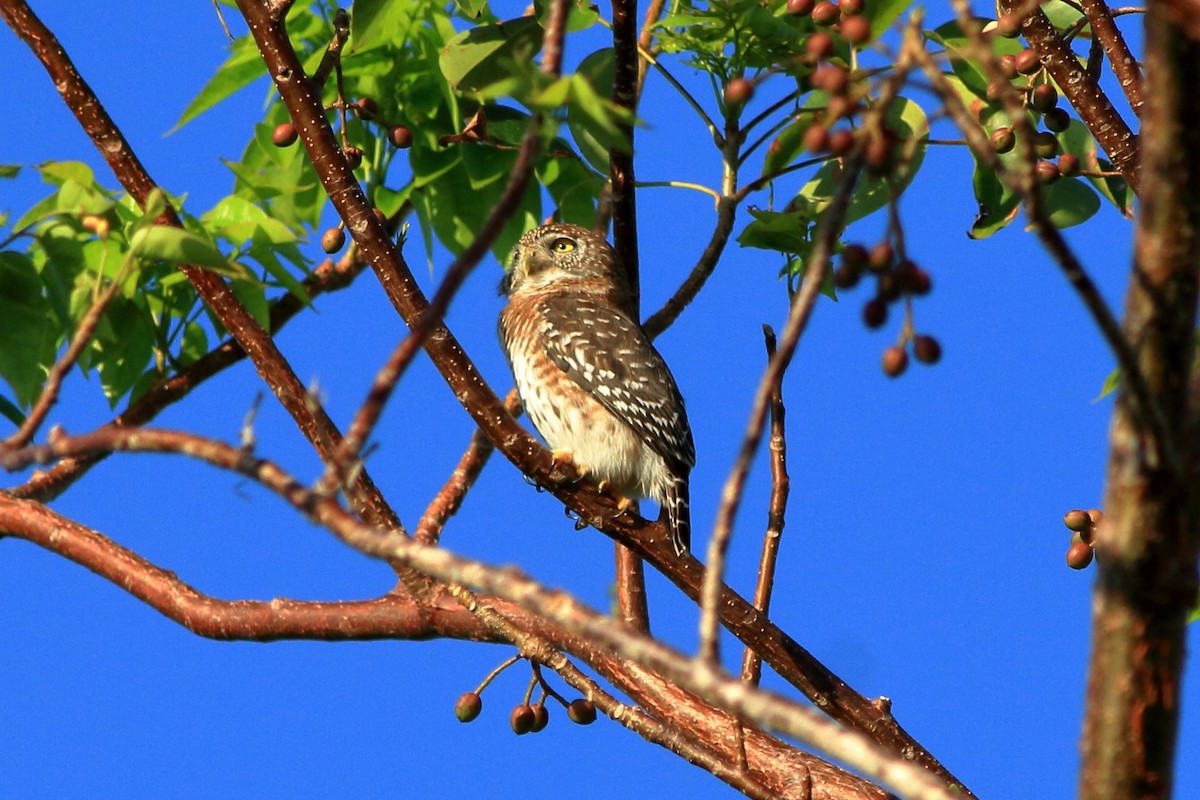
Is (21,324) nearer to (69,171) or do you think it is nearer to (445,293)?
(69,171)

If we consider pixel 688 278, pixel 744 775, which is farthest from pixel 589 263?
pixel 744 775

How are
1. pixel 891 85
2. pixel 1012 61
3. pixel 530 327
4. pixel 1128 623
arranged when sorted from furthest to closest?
pixel 530 327 < pixel 1012 61 < pixel 1128 623 < pixel 891 85

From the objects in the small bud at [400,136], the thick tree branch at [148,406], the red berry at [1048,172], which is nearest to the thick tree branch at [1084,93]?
the red berry at [1048,172]

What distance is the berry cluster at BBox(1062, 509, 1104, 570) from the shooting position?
4520 millimetres

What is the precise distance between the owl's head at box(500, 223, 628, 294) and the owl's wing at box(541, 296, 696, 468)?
0.92m

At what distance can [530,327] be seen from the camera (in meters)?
7.55

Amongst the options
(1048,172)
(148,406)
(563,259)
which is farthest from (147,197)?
(563,259)

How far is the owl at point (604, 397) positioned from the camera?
6812 mm

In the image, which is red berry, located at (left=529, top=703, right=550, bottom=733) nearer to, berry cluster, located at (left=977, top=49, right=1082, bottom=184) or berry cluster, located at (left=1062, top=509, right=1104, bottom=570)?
berry cluster, located at (left=1062, top=509, right=1104, bottom=570)

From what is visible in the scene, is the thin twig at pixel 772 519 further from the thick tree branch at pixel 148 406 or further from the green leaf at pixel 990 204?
the thick tree branch at pixel 148 406

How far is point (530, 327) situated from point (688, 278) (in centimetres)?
211

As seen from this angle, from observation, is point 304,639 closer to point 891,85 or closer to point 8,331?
point 8,331

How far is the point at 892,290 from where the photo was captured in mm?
2260

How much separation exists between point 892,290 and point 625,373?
4.87 m
